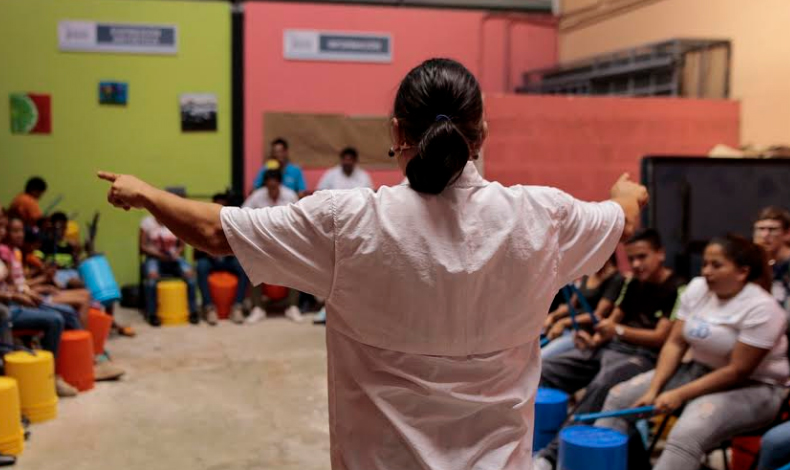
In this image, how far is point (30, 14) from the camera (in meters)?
7.76

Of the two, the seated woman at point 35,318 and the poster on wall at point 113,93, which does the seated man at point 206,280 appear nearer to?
the poster on wall at point 113,93

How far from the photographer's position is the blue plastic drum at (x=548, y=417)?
3439mm

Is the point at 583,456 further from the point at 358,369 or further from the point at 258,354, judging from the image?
the point at 258,354

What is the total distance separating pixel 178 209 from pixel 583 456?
2.14 meters

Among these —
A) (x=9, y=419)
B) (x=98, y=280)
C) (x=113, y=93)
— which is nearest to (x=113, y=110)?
(x=113, y=93)

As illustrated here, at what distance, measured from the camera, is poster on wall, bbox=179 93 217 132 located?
819cm

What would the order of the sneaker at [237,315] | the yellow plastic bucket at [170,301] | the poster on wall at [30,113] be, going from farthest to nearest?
the poster on wall at [30,113] → the sneaker at [237,315] → the yellow plastic bucket at [170,301]

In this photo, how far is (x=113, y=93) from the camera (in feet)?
26.3

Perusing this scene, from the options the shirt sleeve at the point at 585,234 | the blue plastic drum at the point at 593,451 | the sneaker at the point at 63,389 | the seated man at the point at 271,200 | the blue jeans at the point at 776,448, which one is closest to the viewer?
the shirt sleeve at the point at 585,234

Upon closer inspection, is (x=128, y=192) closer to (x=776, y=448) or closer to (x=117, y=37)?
(x=776, y=448)

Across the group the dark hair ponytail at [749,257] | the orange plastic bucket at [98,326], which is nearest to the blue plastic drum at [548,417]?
the dark hair ponytail at [749,257]

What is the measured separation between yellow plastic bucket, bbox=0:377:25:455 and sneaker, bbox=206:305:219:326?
317cm

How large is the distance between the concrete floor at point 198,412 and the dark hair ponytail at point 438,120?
2.72m

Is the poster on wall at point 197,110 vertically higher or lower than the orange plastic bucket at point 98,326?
higher
